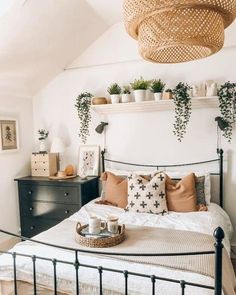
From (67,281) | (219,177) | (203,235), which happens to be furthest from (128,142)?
(67,281)

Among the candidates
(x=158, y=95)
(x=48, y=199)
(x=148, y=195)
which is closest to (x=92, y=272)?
(x=148, y=195)

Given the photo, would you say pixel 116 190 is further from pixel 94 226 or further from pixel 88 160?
pixel 94 226

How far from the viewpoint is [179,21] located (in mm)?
1202

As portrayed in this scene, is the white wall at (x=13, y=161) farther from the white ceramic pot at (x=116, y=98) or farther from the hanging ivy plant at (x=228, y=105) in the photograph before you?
the hanging ivy plant at (x=228, y=105)

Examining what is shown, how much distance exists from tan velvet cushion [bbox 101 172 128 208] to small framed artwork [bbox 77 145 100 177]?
511mm

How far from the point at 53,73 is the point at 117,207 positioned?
6.61 feet

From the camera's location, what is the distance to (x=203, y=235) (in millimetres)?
2096

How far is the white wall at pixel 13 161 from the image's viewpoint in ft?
11.5

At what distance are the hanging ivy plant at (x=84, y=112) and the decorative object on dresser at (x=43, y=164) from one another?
488 millimetres

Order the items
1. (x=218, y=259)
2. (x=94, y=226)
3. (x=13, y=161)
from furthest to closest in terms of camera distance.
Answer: (x=13, y=161), (x=94, y=226), (x=218, y=259)

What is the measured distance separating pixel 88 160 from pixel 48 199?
2.33ft

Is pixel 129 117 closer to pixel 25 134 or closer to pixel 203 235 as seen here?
pixel 25 134

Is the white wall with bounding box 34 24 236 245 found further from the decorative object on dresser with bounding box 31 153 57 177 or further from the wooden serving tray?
the wooden serving tray

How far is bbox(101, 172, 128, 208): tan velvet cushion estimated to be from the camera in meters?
3.00
